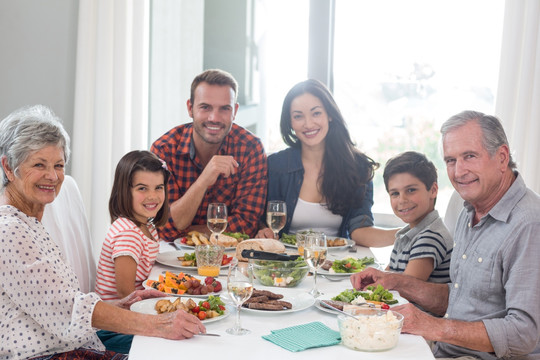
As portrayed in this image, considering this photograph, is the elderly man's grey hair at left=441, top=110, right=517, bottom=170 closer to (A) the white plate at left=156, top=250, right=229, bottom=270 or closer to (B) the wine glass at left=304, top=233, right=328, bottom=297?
(B) the wine glass at left=304, top=233, right=328, bottom=297

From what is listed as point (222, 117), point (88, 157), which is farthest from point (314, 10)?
point (88, 157)

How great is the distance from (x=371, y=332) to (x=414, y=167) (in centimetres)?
113

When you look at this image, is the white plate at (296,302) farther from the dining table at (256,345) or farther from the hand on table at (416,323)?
the hand on table at (416,323)

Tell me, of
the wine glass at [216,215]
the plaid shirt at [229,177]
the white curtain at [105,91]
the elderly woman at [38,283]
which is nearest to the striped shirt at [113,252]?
the wine glass at [216,215]

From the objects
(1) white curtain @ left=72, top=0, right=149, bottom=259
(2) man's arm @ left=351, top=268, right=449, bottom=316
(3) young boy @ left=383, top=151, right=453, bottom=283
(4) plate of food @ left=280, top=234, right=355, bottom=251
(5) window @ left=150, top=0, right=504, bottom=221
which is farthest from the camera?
(5) window @ left=150, top=0, right=504, bottom=221

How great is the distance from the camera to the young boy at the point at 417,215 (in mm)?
2332

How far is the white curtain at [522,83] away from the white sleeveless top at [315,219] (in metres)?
1.23

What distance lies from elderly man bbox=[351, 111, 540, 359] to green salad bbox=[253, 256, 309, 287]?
0.58ft

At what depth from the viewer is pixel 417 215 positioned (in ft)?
8.09

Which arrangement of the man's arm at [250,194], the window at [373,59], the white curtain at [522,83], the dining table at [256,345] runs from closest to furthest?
the dining table at [256,345] < the man's arm at [250,194] < the white curtain at [522,83] < the window at [373,59]

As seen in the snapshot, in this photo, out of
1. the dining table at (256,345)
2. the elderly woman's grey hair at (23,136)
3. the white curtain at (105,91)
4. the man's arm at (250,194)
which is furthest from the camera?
the white curtain at (105,91)

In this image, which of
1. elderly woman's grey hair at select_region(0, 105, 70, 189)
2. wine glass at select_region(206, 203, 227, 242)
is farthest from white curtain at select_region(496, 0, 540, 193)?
elderly woman's grey hair at select_region(0, 105, 70, 189)

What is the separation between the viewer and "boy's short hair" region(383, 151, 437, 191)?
2.47 meters

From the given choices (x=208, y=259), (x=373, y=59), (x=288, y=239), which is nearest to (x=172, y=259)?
(x=208, y=259)
